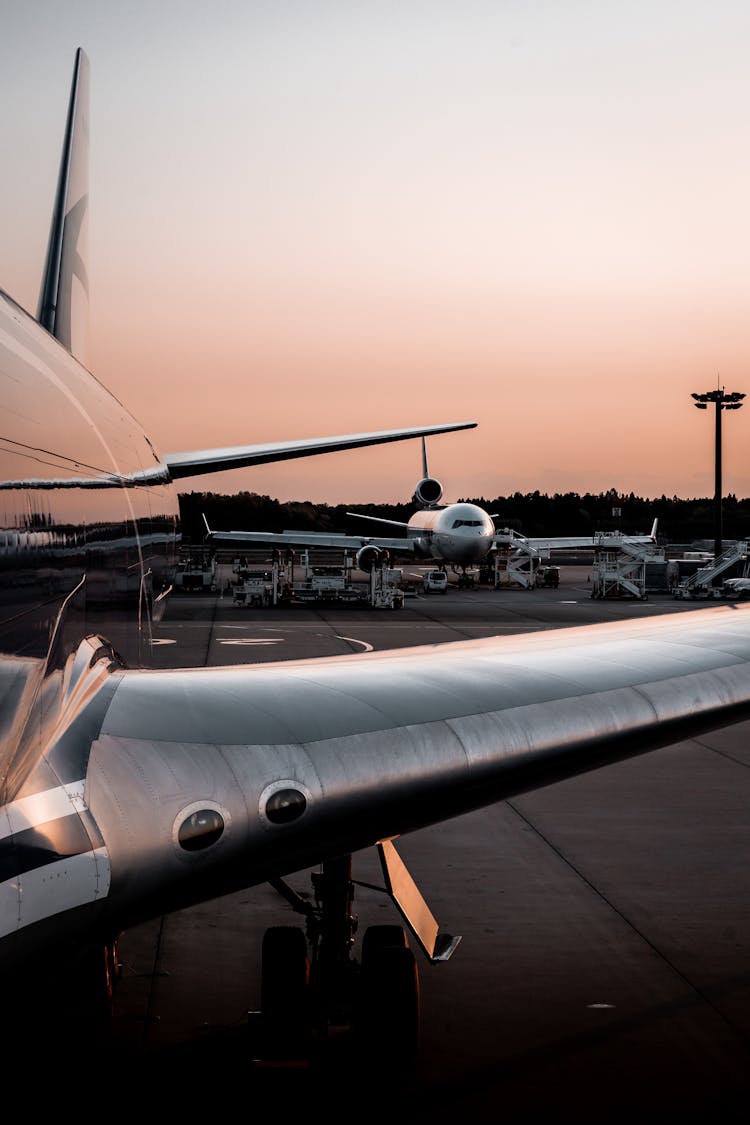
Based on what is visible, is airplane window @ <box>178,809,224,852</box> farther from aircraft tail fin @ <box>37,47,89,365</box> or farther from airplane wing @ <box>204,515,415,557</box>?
airplane wing @ <box>204,515,415,557</box>

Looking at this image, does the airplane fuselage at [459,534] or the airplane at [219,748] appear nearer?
the airplane at [219,748]

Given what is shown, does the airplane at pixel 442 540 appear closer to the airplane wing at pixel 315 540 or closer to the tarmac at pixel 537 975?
the airplane wing at pixel 315 540

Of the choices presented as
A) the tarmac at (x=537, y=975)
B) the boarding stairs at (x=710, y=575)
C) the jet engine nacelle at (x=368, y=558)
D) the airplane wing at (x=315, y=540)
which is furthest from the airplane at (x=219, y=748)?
the airplane wing at (x=315, y=540)

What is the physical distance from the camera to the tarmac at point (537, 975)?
246 inches

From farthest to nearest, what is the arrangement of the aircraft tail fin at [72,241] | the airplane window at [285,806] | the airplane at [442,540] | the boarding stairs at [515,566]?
the boarding stairs at [515,566] → the airplane at [442,540] → the aircraft tail fin at [72,241] → the airplane window at [285,806]

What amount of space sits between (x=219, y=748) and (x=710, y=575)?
1913 inches

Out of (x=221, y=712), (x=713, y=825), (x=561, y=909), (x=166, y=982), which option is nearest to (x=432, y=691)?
(x=221, y=712)

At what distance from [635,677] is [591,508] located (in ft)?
470

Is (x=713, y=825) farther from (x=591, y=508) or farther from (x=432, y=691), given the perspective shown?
(x=591, y=508)

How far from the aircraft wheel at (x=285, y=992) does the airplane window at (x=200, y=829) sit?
2181 millimetres

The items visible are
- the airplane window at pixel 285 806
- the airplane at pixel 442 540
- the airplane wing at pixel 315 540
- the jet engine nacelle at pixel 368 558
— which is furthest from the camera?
the airplane wing at pixel 315 540

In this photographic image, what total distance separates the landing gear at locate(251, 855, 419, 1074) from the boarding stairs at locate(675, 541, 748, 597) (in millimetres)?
44780

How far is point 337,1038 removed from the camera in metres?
6.89

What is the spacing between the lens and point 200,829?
192 inches
